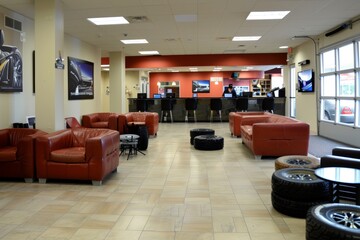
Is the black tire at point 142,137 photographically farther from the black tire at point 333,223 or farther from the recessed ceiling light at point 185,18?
the black tire at point 333,223

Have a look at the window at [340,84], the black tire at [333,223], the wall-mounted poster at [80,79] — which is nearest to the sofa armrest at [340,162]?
the black tire at [333,223]

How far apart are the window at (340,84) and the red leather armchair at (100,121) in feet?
20.4

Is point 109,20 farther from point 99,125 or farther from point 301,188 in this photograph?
point 301,188

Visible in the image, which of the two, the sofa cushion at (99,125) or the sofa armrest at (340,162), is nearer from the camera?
the sofa armrest at (340,162)

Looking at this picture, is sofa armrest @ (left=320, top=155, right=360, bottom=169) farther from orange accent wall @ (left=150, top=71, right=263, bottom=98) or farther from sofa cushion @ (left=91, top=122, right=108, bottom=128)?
orange accent wall @ (left=150, top=71, right=263, bottom=98)

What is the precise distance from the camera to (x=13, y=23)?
19.9 ft

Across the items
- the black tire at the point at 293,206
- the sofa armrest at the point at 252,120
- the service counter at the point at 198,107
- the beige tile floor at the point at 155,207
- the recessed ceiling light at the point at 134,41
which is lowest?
the beige tile floor at the point at 155,207

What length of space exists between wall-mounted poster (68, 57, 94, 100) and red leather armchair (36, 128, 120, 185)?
13.1ft

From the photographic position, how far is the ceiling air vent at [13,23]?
5.90m

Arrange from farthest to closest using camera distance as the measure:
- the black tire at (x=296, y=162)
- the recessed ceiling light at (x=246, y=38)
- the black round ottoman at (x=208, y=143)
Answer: the recessed ceiling light at (x=246, y=38)
the black round ottoman at (x=208, y=143)
the black tire at (x=296, y=162)

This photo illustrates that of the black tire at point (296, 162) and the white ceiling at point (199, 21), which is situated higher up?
the white ceiling at point (199, 21)

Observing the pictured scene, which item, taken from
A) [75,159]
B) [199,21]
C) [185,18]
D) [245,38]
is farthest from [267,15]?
[75,159]

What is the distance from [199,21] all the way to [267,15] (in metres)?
1.59

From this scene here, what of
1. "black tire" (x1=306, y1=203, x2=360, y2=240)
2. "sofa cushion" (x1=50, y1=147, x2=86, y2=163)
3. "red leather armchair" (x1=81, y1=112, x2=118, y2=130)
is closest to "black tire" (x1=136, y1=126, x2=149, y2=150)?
"red leather armchair" (x1=81, y1=112, x2=118, y2=130)
